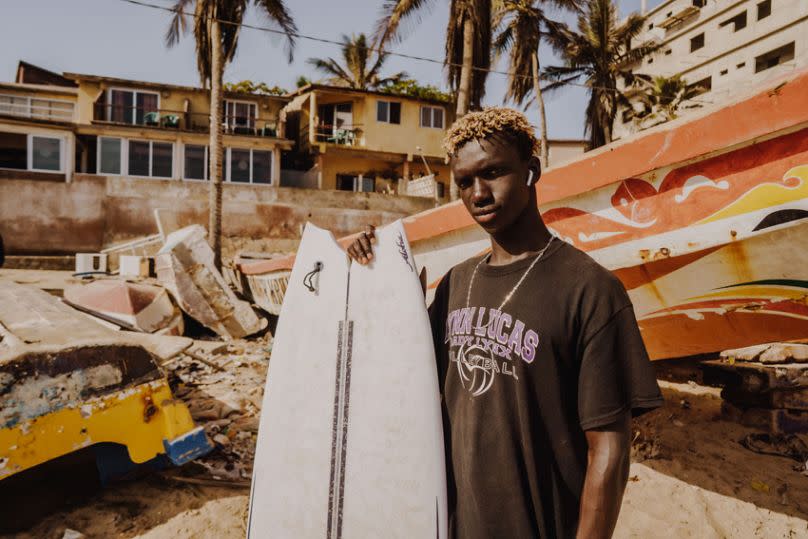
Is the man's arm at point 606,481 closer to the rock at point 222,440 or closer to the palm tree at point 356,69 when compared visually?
the rock at point 222,440

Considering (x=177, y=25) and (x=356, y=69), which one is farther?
(x=356, y=69)

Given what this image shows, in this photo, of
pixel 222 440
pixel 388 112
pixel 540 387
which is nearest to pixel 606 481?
pixel 540 387

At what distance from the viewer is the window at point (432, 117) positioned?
2431 cm

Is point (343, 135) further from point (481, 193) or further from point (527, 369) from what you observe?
point (527, 369)

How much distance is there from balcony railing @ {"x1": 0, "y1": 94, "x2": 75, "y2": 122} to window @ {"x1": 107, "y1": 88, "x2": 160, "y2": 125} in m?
3.35

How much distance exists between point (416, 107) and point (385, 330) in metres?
23.6

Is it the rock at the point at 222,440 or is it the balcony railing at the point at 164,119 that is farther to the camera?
the balcony railing at the point at 164,119

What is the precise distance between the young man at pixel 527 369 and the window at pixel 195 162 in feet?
68.3

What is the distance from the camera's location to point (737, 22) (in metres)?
26.6

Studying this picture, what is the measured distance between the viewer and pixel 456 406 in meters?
1.47

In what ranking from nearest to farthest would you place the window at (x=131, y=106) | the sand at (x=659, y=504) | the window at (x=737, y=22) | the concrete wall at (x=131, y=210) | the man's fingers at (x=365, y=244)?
the man's fingers at (x=365, y=244) → the sand at (x=659, y=504) → the concrete wall at (x=131, y=210) → the window at (x=131, y=106) → the window at (x=737, y=22)

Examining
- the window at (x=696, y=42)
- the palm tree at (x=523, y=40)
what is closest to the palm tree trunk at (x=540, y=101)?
the palm tree at (x=523, y=40)

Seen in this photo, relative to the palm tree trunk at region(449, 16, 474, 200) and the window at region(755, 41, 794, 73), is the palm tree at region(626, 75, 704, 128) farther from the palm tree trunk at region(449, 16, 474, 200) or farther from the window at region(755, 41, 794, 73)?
the palm tree trunk at region(449, 16, 474, 200)

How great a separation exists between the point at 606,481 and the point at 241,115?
23.8 meters
